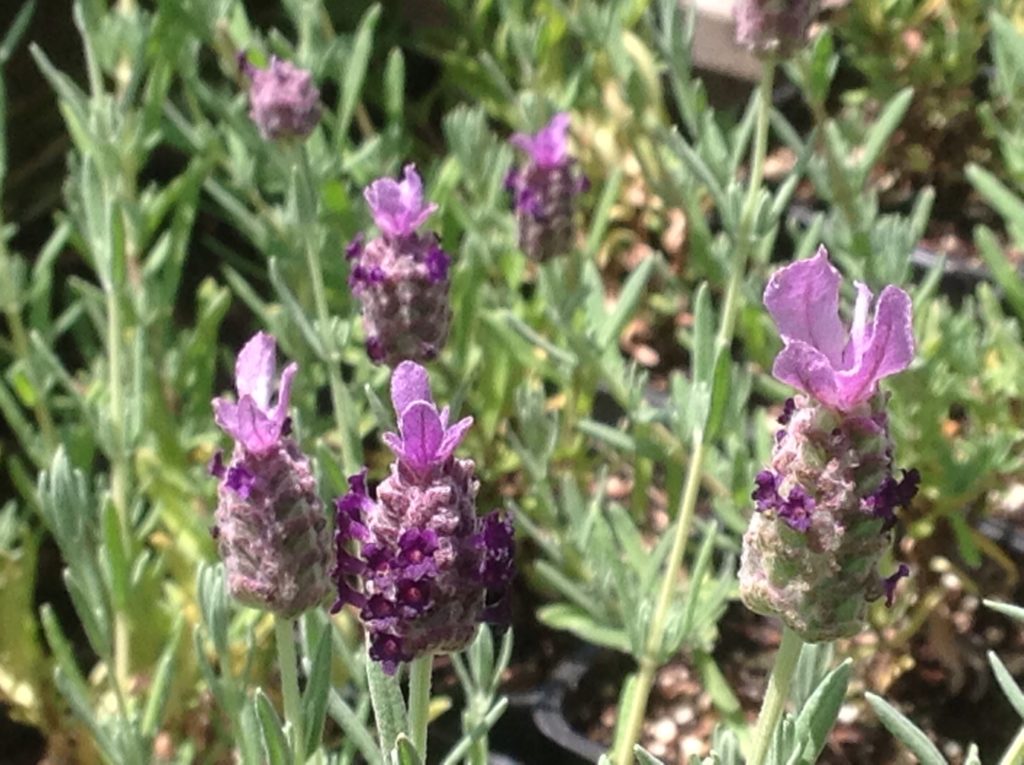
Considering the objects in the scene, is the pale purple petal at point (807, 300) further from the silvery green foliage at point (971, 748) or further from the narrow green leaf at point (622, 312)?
the narrow green leaf at point (622, 312)

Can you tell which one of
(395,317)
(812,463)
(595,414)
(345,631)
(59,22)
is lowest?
(595,414)

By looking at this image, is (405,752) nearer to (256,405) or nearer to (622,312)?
(256,405)

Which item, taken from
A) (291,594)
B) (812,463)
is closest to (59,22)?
(291,594)

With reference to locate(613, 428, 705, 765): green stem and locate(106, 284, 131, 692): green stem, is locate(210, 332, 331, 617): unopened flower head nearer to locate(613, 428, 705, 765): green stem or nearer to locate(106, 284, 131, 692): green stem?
locate(613, 428, 705, 765): green stem

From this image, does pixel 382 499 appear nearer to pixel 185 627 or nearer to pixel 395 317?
pixel 395 317

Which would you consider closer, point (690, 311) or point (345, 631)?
point (345, 631)

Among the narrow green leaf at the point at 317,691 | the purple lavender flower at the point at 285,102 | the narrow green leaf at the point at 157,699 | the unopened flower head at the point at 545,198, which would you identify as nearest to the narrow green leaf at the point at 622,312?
the unopened flower head at the point at 545,198

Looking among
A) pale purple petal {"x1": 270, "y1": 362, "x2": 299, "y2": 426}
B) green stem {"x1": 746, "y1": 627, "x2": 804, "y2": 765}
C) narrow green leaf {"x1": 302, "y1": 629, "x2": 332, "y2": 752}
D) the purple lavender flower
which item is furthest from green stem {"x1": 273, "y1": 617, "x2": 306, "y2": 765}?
the purple lavender flower
